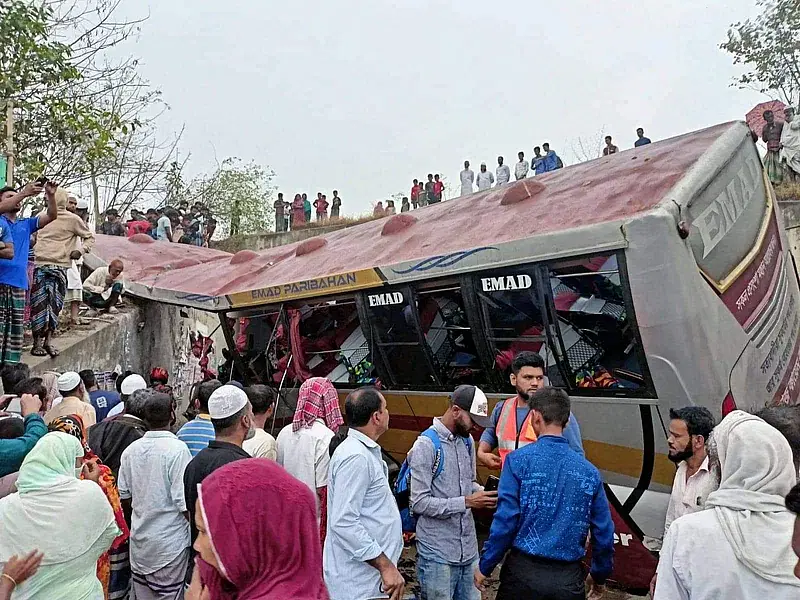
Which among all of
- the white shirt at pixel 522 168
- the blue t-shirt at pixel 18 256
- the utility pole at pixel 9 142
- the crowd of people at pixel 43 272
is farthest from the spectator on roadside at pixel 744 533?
the white shirt at pixel 522 168

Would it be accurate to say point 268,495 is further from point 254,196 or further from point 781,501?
point 254,196

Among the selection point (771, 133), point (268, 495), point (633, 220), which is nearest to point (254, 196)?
point (771, 133)

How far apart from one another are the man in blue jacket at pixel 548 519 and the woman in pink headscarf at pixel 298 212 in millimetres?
22052

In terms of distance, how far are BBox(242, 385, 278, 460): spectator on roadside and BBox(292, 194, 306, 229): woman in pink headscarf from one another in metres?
20.2

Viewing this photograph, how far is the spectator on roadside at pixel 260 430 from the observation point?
14.9 ft

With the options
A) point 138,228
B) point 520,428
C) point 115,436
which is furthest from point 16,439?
point 138,228

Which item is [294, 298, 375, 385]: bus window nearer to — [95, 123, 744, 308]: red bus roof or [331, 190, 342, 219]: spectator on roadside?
[95, 123, 744, 308]: red bus roof

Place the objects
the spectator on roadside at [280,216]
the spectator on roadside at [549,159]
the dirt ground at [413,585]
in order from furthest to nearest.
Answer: the spectator on roadside at [280,216] → the spectator on roadside at [549,159] → the dirt ground at [413,585]

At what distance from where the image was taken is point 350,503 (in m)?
3.02

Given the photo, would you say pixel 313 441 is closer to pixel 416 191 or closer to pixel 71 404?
pixel 71 404

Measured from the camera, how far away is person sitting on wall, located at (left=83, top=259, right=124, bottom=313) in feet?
33.2

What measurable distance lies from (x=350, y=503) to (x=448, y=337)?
3.50m

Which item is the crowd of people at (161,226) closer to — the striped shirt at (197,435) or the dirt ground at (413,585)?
the dirt ground at (413,585)

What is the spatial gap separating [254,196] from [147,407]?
2477cm
